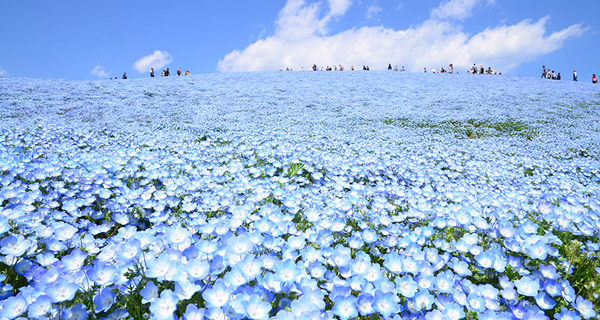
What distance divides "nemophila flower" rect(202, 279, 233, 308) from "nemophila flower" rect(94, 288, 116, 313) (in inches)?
21.4

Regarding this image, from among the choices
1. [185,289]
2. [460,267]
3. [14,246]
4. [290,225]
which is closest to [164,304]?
[185,289]

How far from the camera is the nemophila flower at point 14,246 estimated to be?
1.72 meters

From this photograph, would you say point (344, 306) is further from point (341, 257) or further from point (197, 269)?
point (197, 269)

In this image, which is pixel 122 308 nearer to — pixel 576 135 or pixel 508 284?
pixel 508 284

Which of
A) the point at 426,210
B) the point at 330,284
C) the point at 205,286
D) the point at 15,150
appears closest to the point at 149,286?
the point at 205,286

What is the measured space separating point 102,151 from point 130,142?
1092 mm

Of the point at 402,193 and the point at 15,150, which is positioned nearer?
the point at 402,193

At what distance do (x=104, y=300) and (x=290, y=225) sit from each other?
145 cm

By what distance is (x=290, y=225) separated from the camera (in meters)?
2.63

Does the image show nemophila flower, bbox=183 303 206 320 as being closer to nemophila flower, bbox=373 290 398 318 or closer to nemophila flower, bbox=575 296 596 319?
nemophila flower, bbox=373 290 398 318

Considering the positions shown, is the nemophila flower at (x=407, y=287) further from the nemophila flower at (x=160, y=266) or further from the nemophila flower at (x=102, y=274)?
the nemophila flower at (x=102, y=274)

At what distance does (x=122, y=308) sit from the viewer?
5.27 feet

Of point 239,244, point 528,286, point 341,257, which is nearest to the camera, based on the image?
point 239,244

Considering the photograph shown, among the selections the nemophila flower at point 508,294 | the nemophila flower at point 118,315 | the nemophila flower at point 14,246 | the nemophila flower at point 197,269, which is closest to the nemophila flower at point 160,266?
the nemophila flower at point 197,269
